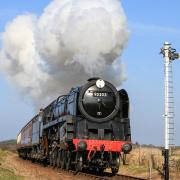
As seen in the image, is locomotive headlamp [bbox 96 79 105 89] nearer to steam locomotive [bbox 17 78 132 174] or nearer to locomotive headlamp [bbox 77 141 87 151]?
steam locomotive [bbox 17 78 132 174]

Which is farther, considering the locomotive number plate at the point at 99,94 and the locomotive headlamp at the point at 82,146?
the locomotive number plate at the point at 99,94

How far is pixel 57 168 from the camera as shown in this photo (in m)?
23.1

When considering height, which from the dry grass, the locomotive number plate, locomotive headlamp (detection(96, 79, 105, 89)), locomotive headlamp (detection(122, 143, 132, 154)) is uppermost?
locomotive headlamp (detection(96, 79, 105, 89))

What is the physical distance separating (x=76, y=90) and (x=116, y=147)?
10.7ft

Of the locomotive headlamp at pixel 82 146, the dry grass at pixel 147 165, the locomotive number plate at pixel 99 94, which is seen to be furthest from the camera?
the dry grass at pixel 147 165

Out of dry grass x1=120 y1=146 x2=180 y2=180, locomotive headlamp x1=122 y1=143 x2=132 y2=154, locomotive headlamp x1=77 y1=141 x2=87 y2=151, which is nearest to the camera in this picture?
locomotive headlamp x1=77 y1=141 x2=87 y2=151

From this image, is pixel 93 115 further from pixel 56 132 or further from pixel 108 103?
pixel 56 132

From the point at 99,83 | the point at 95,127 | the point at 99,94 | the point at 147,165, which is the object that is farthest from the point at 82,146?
the point at 147,165

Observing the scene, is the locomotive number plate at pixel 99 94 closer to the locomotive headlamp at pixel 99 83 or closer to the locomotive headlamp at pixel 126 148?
the locomotive headlamp at pixel 99 83

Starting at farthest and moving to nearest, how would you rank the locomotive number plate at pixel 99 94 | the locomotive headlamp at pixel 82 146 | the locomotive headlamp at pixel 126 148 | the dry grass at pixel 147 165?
the dry grass at pixel 147 165 → the locomotive number plate at pixel 99 94 → the locomotive headlamp at pixel 126 148 → the locomotive headlamp at pixel 82 146

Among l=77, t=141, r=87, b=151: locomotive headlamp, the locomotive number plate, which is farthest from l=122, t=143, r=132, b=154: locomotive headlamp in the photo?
the locomotive number plate

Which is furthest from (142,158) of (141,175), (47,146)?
(47,146)

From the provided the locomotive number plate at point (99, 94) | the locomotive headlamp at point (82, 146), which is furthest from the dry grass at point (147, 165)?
the locomotive number plate at point (99, 94)

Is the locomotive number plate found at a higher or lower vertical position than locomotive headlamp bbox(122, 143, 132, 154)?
higher
